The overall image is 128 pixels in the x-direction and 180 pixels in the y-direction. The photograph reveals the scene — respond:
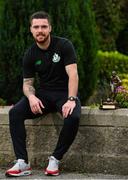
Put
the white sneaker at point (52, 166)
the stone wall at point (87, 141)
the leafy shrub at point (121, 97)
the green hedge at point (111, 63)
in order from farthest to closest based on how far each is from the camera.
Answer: the green hedge at point (111, 63)
the leafy shrub at point (121, 97)
the stone wall at point (87, 141)
the white sneaker at point (52, 166)

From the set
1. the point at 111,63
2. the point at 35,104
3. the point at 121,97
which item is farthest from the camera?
the point at 111,63

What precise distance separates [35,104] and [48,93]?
224mm

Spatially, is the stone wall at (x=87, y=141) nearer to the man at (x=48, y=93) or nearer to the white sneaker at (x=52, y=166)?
the man at (x=48, y=93)

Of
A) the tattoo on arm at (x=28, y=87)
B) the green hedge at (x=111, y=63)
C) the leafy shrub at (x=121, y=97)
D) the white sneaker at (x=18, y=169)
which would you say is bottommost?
the white sneaker at (x=18, y=169)

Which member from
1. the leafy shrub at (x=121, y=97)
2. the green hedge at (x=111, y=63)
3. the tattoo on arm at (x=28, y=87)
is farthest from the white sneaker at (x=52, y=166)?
the green hedge at (x=111, y=63)

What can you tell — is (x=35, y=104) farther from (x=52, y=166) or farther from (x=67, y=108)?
(x=52, y=166)

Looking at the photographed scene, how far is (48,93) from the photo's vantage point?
19.1 feet

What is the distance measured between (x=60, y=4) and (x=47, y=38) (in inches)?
65.2

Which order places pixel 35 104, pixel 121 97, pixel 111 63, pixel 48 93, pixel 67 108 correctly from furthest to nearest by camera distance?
pixel 111 63, pixel 121 97, pixel 48 93, pixel 35 104, pixel 67 108

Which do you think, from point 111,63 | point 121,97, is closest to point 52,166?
point 121,97

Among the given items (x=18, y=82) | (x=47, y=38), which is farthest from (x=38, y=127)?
(x=18, y=82)

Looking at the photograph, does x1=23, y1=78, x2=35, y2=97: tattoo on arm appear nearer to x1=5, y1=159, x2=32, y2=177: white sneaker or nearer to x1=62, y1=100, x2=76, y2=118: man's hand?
x1=62, y1=100, x2=76, y2=118: man's hand

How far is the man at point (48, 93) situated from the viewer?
5551 millimetres

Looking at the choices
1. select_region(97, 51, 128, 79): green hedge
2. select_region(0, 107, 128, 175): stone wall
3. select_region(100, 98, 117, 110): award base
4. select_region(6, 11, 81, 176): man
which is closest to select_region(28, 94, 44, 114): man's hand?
select_region(6, 11, 81, 176): man
